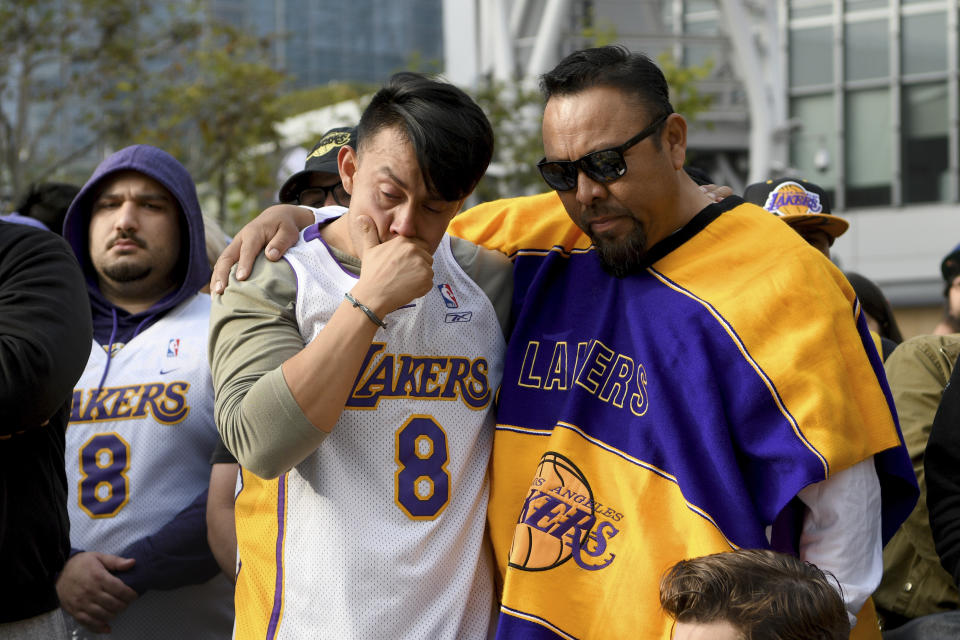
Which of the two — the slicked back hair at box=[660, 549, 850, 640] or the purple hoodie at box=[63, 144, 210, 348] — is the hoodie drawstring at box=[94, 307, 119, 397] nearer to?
the purple hoodie at box=[63, 144, 210, 348]

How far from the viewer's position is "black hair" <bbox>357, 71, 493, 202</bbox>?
2547 mm

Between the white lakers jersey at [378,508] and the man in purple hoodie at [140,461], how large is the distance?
112cm

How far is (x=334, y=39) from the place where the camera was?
45375 millimetres

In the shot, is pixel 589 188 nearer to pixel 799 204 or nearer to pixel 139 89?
pixel 799 204

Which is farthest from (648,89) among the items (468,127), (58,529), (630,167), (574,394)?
(58,529)

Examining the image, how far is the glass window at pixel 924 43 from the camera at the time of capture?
2325 cm

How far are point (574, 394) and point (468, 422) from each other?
279mm

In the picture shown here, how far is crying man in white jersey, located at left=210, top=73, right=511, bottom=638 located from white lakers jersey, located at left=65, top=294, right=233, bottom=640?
46.3 inches

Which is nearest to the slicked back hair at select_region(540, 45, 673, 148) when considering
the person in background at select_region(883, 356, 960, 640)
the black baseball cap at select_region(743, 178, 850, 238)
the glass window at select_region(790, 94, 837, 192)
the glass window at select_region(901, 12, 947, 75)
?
the person in background at select_region(883, 356, 960, 640)

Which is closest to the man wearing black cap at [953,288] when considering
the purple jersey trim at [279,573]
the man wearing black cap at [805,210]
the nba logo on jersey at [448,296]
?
the man wearing black cap at [805,210]

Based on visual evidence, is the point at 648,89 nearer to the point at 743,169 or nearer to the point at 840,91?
the point at 743,169

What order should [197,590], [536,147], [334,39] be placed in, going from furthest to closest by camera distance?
[334,39]
[536,147]
[197,590]

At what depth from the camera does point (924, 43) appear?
2344 cm

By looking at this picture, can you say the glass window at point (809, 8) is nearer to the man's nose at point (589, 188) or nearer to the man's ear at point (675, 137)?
the man's ear at point (675, 137)
